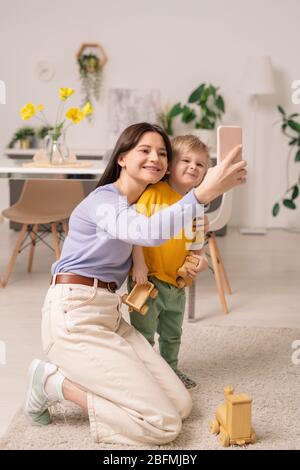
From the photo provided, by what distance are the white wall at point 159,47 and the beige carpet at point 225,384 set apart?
320cm

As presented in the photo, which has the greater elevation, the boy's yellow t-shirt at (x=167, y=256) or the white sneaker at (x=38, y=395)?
the boy's yellow t-shirt at (x=167, y=256)

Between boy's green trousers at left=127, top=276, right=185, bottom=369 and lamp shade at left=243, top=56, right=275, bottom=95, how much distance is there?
346cm

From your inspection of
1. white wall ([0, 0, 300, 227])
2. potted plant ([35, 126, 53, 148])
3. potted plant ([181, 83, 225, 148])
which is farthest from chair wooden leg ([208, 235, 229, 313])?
potted plant ([35, 126, 53, 148])

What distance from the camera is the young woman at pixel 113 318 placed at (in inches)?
75.7

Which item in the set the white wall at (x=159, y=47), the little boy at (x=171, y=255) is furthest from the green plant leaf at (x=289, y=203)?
the little boy at (x=171, y=255)

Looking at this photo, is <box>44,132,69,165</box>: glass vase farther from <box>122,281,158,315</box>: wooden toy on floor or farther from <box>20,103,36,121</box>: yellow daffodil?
<box>122,281,158,315</box>: wooden toy on floor

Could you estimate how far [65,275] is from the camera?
2139 mm

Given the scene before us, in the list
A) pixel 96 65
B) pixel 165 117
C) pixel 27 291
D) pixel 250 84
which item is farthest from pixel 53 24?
pixel 27 291

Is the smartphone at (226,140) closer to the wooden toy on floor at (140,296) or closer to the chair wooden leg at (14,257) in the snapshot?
the wooden toy on floor at (140,296)

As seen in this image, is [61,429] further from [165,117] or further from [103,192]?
[165,117]

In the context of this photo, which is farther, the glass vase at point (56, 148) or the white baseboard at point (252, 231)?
the white baseboard at point (252, 231)

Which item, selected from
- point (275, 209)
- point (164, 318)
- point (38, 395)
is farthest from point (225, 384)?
point (275, 209)

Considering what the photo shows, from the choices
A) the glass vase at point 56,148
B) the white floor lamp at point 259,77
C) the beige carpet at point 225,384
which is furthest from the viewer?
the white floor lamp at point 259,77

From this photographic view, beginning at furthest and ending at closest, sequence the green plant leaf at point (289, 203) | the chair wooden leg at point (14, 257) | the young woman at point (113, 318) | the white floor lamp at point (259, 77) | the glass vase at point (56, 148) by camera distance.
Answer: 1. the green plant leaf at point (289, 203)
2. the white floor lamp at point (259, 77)
3. the chair wooden leg at point (14, 257)
4. the glass vase at point (56, 148)
5. the young woman at point (113, 318)
